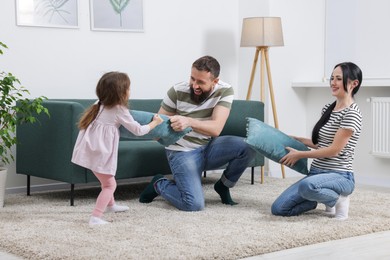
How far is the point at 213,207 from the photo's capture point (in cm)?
433

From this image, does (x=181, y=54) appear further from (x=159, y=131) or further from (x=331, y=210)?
(x=331, y=210)

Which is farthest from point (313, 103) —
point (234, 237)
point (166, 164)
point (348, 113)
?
point (234, 237)

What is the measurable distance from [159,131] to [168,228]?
646 mm

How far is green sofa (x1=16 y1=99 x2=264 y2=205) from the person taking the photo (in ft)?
14.6

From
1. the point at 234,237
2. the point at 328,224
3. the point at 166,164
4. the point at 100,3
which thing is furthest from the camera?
the point at 100,3

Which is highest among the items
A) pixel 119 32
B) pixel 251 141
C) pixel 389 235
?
pixel 119 32

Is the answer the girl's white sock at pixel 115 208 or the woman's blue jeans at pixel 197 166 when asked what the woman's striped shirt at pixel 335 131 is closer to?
the woman's blue jeans at pixel 197 166

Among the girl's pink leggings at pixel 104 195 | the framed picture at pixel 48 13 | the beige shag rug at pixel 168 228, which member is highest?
the framed picture at pixel 48 13

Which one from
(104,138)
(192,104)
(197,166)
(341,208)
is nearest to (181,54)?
(192,104)

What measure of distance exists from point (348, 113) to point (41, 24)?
7.75 ft

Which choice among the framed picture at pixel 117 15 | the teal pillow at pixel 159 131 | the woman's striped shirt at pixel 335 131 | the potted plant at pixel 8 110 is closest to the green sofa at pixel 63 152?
the potted plant at pixel 8 110

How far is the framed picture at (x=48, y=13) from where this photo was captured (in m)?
5.00

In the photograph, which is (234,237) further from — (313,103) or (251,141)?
(313,103)

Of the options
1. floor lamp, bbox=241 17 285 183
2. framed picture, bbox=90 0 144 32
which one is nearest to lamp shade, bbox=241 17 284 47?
floor lamp, bbox=241 17 285 183
